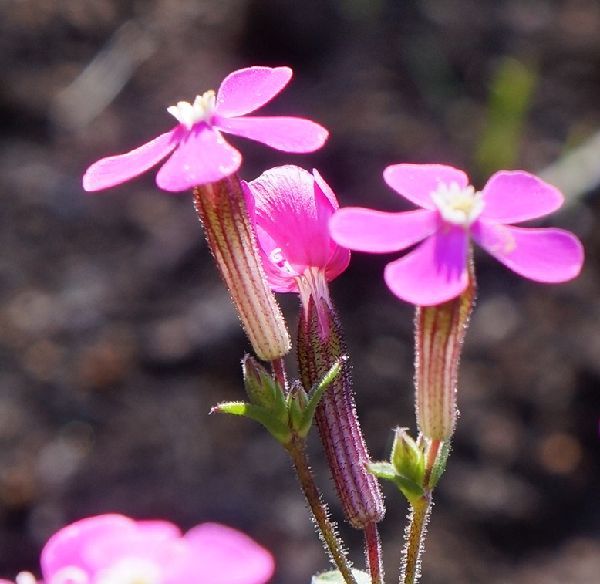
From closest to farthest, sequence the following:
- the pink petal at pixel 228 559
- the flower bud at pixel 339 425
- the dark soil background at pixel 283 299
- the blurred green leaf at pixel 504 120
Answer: the pink petal at pixel 228 559 < the flower bud at pixel 339 425 < the dark soil background at pixel 283 299 < the blurred green leaf at pixel 504 120

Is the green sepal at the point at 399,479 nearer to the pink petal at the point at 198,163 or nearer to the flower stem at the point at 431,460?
the flower stem at the point at 431,460

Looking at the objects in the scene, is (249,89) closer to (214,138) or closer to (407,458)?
(214,138)

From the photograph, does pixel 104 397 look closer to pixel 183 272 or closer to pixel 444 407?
pixel 183 272

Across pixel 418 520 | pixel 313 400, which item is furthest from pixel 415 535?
pixel 313 400

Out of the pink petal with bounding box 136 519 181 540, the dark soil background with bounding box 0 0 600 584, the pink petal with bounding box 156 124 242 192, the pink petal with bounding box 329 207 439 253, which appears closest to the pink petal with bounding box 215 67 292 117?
the pink petal with bounding box 156 124 242 192

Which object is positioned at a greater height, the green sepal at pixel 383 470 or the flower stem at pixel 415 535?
the green sepal at pixel 383 470

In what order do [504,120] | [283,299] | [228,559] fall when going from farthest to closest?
[504,120] < [283,299] < [228,559]

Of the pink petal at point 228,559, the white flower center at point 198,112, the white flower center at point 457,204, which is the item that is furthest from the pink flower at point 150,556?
the white flower center at point 198,112
